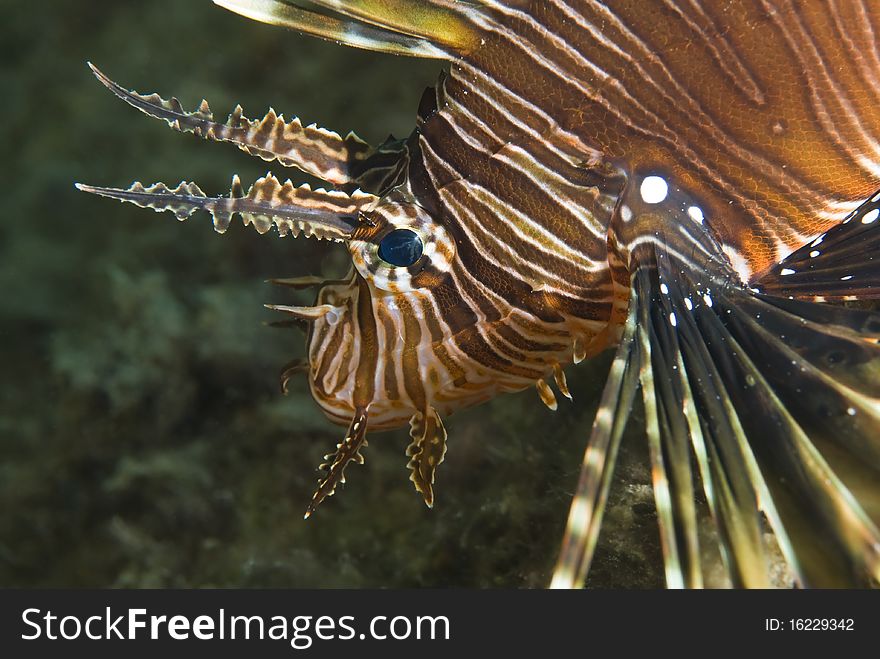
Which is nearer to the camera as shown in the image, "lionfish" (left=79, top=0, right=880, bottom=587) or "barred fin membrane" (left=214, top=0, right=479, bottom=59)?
"lionfish" (left=79, top=0, right=880, bottom=587)

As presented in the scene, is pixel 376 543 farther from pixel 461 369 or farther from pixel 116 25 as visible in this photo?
pixel 116 25

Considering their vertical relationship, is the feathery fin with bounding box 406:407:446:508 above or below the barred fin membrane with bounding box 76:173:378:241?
below

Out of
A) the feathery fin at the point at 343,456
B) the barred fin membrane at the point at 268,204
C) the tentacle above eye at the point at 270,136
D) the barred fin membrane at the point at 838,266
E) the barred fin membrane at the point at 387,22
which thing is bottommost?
the feathery fin at the point at 343,456

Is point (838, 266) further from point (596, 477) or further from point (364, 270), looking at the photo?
point (364, 270)

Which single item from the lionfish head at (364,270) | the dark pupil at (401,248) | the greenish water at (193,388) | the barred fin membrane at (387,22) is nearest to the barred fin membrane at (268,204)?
the lionfish head at (364,270)

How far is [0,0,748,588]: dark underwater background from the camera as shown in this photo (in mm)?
3051

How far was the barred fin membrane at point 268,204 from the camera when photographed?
2.05m

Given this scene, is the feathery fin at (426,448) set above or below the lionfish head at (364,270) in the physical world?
below

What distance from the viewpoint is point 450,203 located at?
2.22 m

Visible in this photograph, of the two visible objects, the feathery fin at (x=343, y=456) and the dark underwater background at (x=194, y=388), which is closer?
the feathery fin at (x=343, y=456)

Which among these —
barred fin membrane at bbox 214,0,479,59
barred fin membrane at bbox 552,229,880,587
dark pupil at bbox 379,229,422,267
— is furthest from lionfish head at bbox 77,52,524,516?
barred fin membrane at bbox 552,229,880,587

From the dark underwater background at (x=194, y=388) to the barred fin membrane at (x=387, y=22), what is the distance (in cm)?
133

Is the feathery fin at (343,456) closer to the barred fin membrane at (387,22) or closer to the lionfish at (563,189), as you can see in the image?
the lionfish at (563,189)

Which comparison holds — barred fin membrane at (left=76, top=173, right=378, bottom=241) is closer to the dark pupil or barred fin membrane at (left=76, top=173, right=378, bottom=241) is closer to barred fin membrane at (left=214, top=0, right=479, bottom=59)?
the dark pupil
